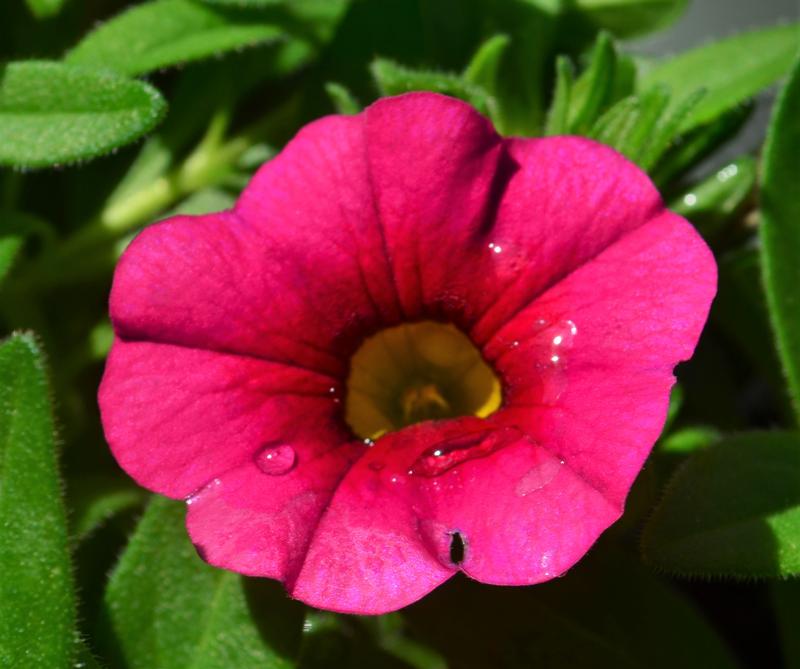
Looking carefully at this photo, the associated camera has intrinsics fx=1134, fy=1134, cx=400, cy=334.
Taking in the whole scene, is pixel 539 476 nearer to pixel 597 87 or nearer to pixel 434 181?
pixel 434 181

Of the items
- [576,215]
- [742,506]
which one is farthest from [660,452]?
[576,215]

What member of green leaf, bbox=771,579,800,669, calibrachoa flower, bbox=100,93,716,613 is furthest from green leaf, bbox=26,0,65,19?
green leaf, bbox=771,579,800,669

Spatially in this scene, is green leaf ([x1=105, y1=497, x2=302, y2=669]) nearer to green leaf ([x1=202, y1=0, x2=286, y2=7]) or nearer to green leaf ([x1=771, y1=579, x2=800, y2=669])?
green leaf ([x1=202, y1=0, x2=286, y2=7])

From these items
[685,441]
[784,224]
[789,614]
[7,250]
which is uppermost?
[784,224]

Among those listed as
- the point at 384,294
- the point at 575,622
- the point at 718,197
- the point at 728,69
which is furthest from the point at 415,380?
the point at 728,69

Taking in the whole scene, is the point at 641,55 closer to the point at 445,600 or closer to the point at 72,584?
the point at 445,600

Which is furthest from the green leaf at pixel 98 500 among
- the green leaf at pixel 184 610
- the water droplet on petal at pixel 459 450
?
the water droplet on petal at pixel 459 450
